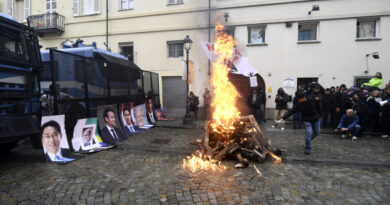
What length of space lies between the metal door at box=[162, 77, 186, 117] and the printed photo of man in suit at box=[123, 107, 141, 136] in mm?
5476

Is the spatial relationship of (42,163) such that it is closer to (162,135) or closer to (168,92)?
(162,135)

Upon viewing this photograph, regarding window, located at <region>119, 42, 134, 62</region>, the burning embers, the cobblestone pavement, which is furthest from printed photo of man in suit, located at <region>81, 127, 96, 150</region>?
window, located at <region>119, 42, 134, 62</region>

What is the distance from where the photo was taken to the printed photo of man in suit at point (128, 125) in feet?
26.9

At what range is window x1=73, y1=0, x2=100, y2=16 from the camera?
15.2 m

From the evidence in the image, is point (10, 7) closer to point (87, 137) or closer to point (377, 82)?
point (87, 137)

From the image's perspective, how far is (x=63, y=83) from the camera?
22.9ft

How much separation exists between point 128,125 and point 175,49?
7.47 metres

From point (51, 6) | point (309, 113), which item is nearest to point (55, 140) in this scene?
point (309, 113)

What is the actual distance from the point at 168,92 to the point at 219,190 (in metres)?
11.1

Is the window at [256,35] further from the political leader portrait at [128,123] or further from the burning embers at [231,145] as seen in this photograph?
the political leader portrait at [128,123]

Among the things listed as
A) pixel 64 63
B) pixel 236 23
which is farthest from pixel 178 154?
pixel 236 23

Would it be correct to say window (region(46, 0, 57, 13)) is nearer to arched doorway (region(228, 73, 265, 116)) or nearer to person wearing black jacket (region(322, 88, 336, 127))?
arched doorway (region(228, 73, 265, 116))

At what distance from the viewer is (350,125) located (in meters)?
7.64

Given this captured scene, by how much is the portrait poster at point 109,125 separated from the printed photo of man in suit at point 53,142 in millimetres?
1517
